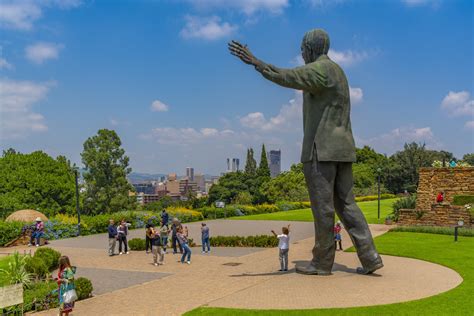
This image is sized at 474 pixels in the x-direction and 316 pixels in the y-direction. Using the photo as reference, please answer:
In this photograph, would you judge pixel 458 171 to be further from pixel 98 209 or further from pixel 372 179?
pixel 372 179

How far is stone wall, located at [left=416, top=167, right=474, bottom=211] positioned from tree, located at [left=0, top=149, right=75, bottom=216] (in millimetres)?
34176

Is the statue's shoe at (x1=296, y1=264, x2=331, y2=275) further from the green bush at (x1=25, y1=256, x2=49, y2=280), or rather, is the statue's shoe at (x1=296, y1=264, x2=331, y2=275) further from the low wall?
the low wall

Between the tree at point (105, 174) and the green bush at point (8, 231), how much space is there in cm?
2233

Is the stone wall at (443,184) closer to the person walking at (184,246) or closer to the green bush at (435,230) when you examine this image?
the green bush at (435,230)

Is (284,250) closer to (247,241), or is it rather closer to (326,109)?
(326,109)

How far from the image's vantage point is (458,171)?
3162 centimetres

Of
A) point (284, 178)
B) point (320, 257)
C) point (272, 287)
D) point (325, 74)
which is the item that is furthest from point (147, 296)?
point (284, 178)

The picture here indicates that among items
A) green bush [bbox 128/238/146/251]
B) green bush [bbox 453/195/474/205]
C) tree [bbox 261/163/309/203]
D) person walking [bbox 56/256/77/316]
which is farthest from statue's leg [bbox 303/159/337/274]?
tree [bbox 261/163/309/203]

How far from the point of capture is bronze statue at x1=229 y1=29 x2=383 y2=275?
12.6 meters

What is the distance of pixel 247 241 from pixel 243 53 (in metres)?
12.8

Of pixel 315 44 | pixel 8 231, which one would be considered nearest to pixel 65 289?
pixel 315 44

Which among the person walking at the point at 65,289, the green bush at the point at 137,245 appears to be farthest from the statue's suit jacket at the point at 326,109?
the green bush at the point at 137,245

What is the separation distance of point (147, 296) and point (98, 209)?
40.0 m

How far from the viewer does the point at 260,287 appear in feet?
40.2
